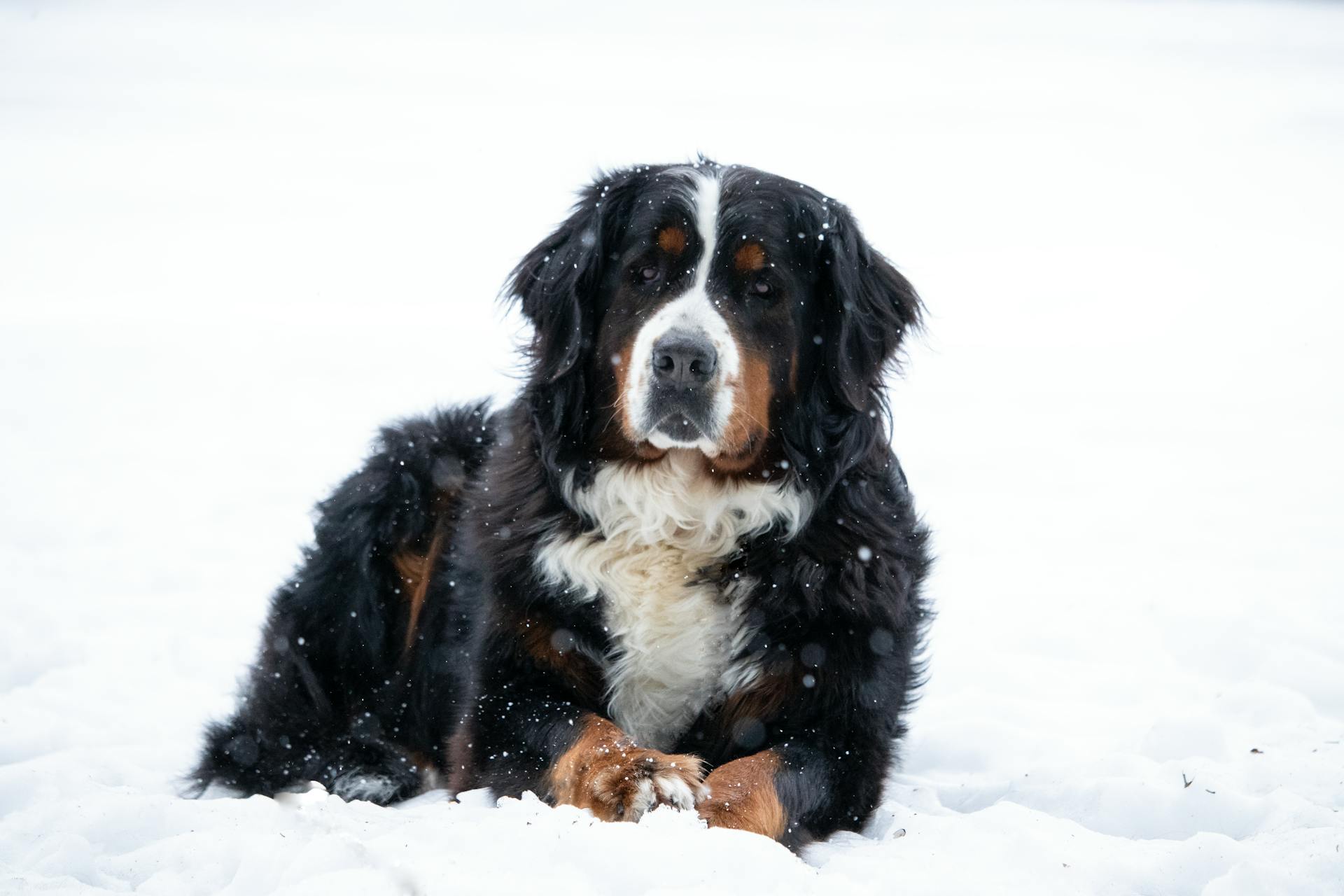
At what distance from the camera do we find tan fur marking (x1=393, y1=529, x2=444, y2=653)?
173 inches

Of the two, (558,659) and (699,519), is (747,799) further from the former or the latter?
(699,519)

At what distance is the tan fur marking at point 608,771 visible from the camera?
2.66 meters

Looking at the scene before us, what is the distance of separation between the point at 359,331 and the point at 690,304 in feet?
43.2

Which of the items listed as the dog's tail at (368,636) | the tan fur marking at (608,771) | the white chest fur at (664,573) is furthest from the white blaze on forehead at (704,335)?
the dog's tail at (368,636)

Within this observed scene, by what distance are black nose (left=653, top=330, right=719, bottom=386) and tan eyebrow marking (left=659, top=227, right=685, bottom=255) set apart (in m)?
0.37

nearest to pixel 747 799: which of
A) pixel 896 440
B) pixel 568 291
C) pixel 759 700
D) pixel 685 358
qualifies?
pixel 759 700

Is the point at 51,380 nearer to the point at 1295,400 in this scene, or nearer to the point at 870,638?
the point at 870,638

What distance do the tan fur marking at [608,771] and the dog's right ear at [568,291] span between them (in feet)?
3.94

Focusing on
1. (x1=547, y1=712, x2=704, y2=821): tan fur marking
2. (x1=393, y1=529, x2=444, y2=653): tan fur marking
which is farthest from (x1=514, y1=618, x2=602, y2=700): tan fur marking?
(x1=393, y1=529, x2=444, y2=653): tan fur marking

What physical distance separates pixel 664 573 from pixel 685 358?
2.32 feet

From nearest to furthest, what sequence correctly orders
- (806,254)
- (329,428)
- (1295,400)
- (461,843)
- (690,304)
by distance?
(461,843)
(690,304)
(806,254)
(329,428)
(1295,400)

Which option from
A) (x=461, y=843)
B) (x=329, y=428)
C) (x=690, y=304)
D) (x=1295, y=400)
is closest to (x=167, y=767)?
(x=461, y=843)

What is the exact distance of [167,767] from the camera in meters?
3.89

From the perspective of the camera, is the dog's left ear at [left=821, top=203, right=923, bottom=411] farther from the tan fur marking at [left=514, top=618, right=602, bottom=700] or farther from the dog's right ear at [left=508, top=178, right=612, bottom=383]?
the tan fur marking at [left=514, top=618, right=602, bottom=700]
